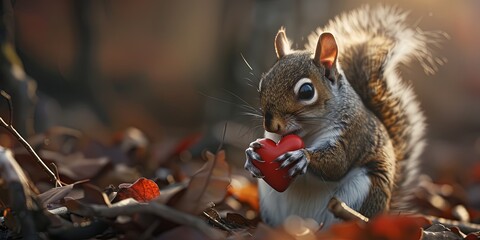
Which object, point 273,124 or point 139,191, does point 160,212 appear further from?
point 273,124

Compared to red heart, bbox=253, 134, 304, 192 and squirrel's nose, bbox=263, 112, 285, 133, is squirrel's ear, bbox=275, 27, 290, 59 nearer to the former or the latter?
squirrel's nose, bbox=263, 112, 285, 133

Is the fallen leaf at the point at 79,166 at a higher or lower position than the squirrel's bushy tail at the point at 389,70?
lower

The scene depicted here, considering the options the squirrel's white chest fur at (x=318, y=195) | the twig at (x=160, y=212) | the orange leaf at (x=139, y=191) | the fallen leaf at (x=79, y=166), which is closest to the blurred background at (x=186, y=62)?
the fallen leaf at (x=79, y=166)

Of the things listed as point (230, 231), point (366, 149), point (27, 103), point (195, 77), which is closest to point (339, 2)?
point (195, 77)

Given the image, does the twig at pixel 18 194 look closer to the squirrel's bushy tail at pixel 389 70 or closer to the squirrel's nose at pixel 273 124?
the squirrel's nose at pixel 273 124

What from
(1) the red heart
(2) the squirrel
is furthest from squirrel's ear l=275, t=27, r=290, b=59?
(1) the red heart

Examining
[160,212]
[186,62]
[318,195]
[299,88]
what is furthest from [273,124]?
[186,62]
